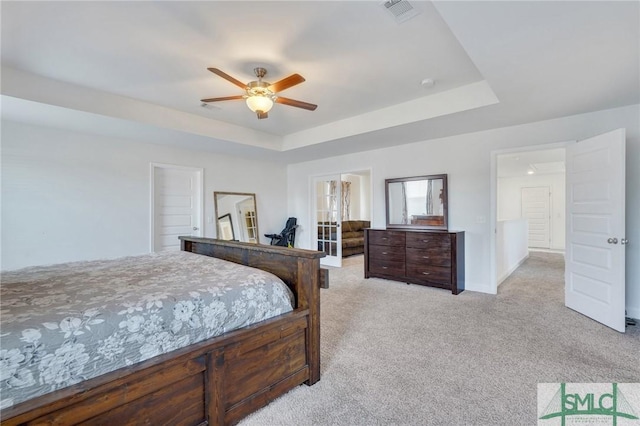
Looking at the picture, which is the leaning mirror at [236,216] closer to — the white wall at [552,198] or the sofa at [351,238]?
the sofa at [351,238]

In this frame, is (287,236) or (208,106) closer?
(208,106)

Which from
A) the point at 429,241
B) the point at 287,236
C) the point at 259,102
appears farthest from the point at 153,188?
the point at 429,241

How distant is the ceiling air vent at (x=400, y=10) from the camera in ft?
6.19

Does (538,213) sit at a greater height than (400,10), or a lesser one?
lesser

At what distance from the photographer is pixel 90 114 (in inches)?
129

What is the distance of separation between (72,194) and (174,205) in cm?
140

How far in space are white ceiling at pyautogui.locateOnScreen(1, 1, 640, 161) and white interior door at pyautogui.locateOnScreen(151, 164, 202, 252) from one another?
110 cm

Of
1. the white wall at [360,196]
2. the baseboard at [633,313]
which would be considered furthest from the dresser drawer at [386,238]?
the white wall at [360,196]

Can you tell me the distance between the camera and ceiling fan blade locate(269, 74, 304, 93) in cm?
242

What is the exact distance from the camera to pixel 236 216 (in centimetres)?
594

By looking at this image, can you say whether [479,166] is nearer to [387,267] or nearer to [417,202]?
[417,202]

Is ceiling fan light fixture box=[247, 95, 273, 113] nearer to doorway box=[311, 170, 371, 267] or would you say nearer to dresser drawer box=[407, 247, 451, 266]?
dresser drawer box=[407, 247, 451, 266]

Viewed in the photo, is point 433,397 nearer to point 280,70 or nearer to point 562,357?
point 562,357

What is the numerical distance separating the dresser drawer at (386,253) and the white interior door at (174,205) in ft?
10.3
